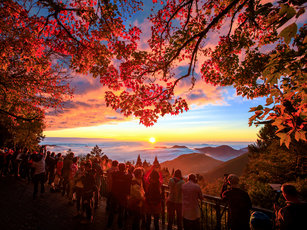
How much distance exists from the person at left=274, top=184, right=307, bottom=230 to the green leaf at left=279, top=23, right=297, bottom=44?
294cm

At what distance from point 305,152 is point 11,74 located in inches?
1034

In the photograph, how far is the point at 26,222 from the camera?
5.18 metres

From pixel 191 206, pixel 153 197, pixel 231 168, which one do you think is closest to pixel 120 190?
pixel 153 197

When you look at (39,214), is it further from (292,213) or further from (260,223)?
(292,213)

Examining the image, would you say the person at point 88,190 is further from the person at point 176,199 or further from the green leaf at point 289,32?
the green leaf at point 289,32

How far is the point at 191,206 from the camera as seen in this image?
4367mm

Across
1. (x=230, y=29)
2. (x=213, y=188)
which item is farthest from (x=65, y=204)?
(x=213, y=188)

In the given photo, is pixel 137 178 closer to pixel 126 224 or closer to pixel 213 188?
pixel 126 224

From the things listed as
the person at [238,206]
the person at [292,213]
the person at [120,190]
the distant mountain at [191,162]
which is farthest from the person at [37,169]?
the distant mountain at [191,162]

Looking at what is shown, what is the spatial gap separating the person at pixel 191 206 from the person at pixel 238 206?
89 centimetres

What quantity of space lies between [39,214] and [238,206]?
706 centimetres

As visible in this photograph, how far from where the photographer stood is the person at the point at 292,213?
107 inches

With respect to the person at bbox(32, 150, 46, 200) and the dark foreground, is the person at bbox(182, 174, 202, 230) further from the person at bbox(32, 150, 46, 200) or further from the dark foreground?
the person at bbox(32, 150, 46, 200)

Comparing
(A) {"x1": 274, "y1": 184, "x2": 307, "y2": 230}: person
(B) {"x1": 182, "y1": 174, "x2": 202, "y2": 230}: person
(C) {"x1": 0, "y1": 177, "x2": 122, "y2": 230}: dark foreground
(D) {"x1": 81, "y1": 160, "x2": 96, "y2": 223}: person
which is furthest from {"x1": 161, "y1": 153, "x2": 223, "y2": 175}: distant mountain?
(A) {"x1": 274, "y1": 184, "x2": 307, "y2": 230}: person
